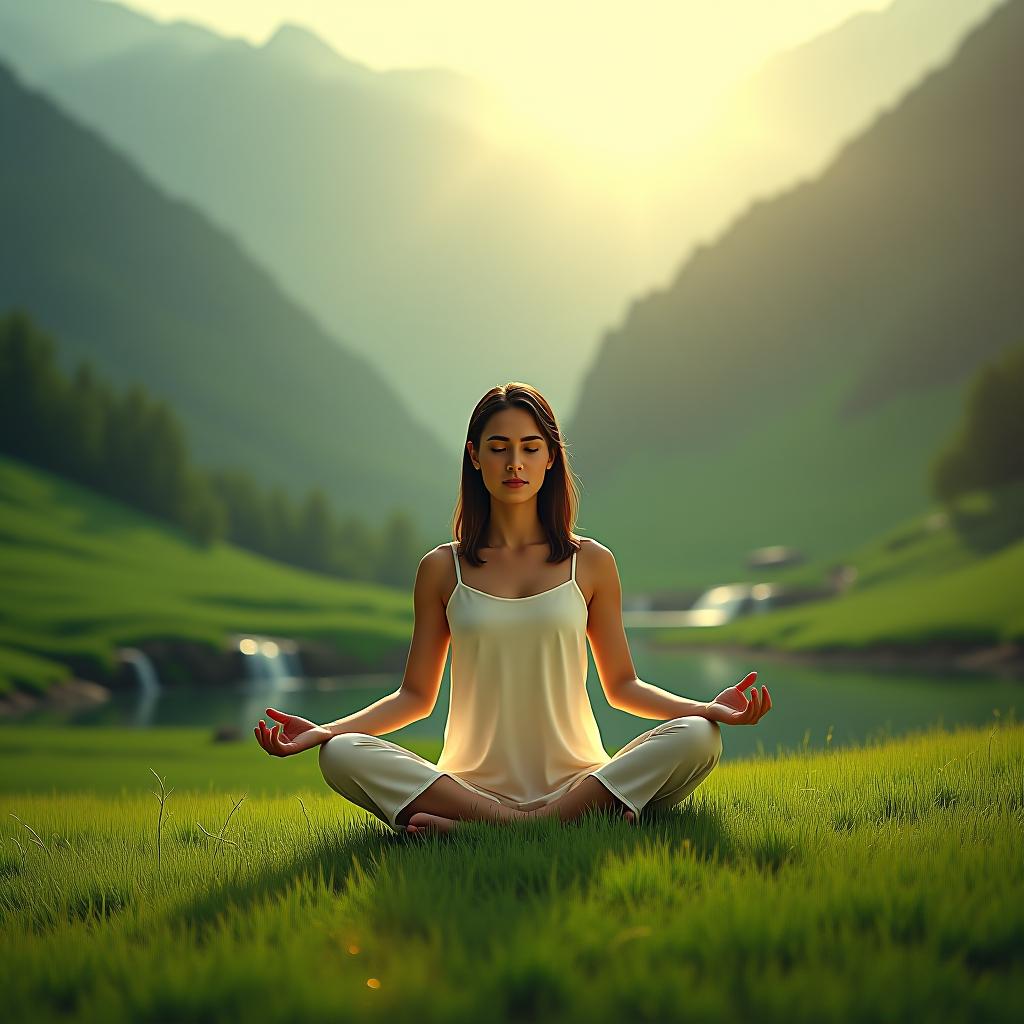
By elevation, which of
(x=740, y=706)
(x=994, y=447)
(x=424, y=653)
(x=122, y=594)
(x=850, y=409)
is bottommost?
(x=740, y=706)

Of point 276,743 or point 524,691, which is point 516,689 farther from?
point 276,743

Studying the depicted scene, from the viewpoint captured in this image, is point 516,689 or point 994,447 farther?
→ point 994,447

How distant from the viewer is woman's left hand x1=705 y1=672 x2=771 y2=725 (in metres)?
5.42

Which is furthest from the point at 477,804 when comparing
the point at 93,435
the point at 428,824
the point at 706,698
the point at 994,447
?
the point at 93,435

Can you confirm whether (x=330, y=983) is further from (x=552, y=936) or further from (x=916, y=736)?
(x=916, y=736)

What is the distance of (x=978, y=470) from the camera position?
58.8 m

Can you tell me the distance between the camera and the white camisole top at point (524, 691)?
5.94 m

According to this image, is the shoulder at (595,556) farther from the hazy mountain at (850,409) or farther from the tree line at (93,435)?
the hazy mountain at (850,409)

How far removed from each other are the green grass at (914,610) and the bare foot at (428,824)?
37.6 metres

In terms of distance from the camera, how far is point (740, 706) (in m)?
5.73

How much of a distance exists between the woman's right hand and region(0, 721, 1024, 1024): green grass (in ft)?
1.91

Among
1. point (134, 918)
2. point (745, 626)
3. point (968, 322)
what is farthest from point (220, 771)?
point (968, 322)

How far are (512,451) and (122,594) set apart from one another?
4732 cm

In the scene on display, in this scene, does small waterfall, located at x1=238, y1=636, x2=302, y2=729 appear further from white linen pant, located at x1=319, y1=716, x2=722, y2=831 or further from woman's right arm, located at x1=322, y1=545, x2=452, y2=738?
white linen pant, located at x1=319, y1=716, x2=722, y2=831
